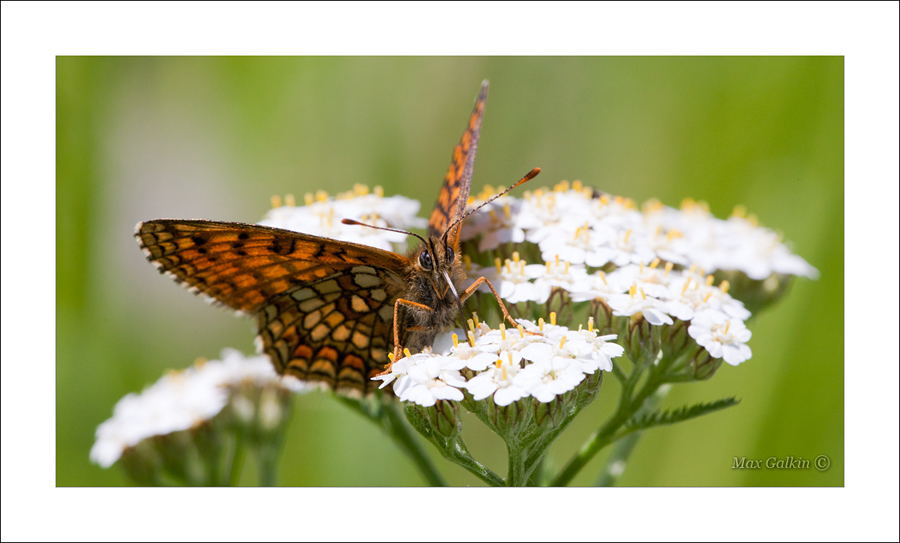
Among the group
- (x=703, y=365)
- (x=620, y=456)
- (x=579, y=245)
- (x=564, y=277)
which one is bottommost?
(x=620, y=456)

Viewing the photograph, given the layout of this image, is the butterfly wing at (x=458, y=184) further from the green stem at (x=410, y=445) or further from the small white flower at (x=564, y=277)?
the green stem at (x=410, y=445)

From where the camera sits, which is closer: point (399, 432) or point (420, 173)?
point (399, 432)

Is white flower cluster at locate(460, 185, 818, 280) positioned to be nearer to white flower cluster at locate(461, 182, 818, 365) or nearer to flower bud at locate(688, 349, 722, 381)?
white flower cluster at locate(461, 182, 818, 365)

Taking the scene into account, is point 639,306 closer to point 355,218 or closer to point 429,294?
point 429,294

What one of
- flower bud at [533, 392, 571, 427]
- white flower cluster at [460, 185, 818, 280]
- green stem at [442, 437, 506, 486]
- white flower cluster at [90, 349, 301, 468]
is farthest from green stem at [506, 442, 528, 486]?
white flower cluster at [90, 349, 301, 468]

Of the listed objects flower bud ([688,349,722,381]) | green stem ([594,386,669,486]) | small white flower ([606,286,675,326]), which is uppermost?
small white flower ([606,286,675,326])

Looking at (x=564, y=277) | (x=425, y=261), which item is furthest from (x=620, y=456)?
(x=425, y=261)
